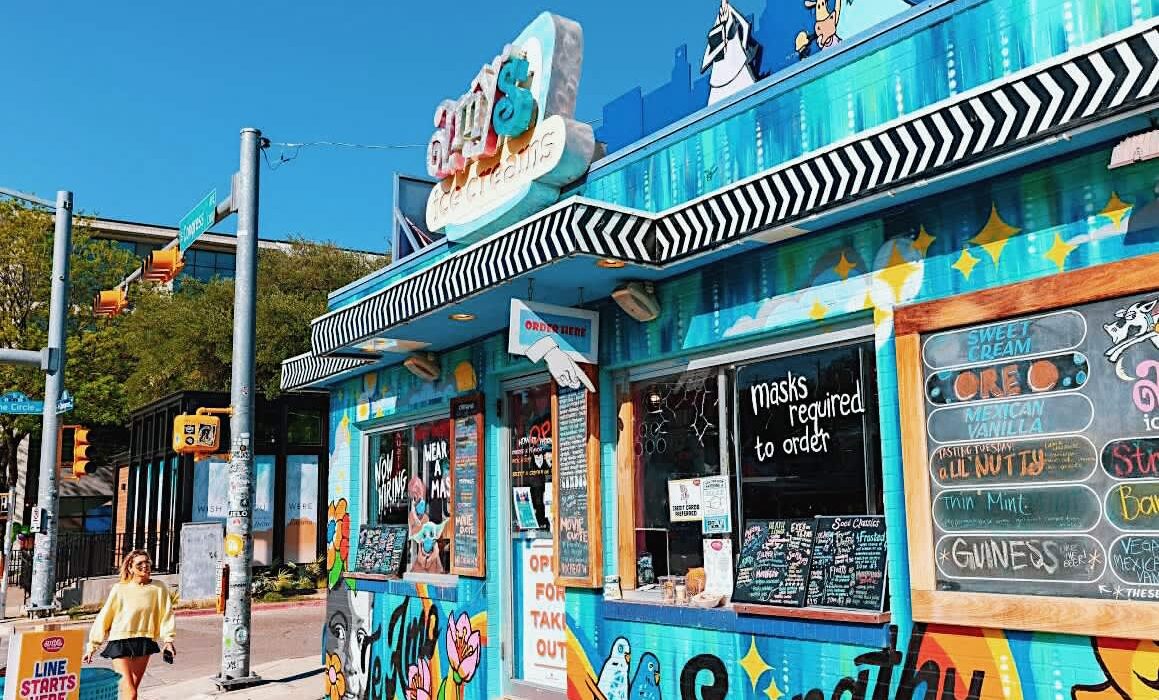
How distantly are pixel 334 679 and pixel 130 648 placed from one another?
254 cm

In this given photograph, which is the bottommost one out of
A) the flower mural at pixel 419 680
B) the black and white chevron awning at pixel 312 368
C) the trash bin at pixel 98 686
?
the flower mural at pixel 419 680

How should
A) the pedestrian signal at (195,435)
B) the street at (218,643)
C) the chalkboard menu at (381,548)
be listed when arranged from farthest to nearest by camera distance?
the street at (218,643), the pedestrian signal at (195,435), the chalkboard menu at (381,548)

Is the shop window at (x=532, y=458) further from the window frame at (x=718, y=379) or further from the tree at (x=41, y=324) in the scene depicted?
the tree at (x=41, y=324)

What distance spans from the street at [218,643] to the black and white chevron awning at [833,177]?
610cm

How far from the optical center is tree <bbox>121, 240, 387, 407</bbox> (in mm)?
28125

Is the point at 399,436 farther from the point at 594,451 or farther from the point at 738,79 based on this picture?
the point at 738,79

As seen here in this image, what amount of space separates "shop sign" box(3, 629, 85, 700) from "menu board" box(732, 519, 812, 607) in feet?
15.4

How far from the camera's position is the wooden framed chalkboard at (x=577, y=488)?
7117 mm

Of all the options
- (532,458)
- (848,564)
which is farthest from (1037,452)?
(532,458)

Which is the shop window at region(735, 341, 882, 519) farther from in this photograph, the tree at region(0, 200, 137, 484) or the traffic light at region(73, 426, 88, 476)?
the tree at region(0, 200, 137, 484)

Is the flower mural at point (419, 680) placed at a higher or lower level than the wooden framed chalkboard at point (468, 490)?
lower

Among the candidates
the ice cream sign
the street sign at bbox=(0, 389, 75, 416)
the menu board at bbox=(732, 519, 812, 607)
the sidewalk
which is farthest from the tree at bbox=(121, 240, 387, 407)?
the menu board at bbox=(732, 519, 812, 607)

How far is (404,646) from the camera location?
365 inches

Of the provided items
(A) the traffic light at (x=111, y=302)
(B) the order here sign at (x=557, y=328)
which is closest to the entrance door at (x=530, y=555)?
(B) the order here sign at (x=557, y=328)
